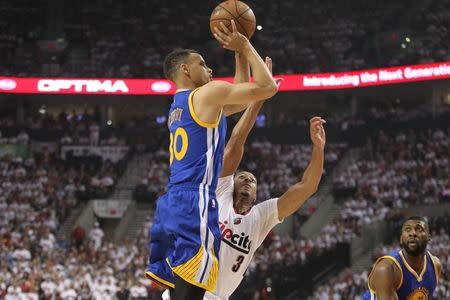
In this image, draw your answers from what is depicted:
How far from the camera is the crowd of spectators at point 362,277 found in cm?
1781

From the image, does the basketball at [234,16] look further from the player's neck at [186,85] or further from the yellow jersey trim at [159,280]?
the yellow jersey trim at [159,280]

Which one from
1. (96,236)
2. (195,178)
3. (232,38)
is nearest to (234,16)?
(232,38)

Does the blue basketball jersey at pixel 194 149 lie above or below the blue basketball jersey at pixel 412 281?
above

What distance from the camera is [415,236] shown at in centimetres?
619

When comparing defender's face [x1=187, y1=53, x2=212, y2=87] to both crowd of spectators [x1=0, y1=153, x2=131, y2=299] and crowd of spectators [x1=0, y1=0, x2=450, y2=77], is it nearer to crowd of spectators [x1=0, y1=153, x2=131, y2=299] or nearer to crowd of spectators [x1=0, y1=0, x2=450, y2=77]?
crowd of spectators [x1=0, y1=153, x2=131, y2=299]

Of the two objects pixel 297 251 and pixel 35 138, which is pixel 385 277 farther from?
pixel 35 138

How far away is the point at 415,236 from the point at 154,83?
830 inches

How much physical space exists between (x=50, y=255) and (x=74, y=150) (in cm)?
730

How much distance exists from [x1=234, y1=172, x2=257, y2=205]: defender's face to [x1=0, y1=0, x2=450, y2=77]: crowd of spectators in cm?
2076

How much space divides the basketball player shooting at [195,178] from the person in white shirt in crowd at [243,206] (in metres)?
0.87

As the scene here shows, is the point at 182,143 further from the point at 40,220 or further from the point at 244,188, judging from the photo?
the point at 40,220

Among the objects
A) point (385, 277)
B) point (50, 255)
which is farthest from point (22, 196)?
point (385, 277)

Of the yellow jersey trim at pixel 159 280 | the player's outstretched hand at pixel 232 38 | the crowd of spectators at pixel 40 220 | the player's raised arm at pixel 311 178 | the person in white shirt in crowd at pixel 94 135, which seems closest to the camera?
the player's outstretched hand at pixel 232 38

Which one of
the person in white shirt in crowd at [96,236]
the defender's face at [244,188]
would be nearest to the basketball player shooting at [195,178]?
the defender's face at [244,188]
